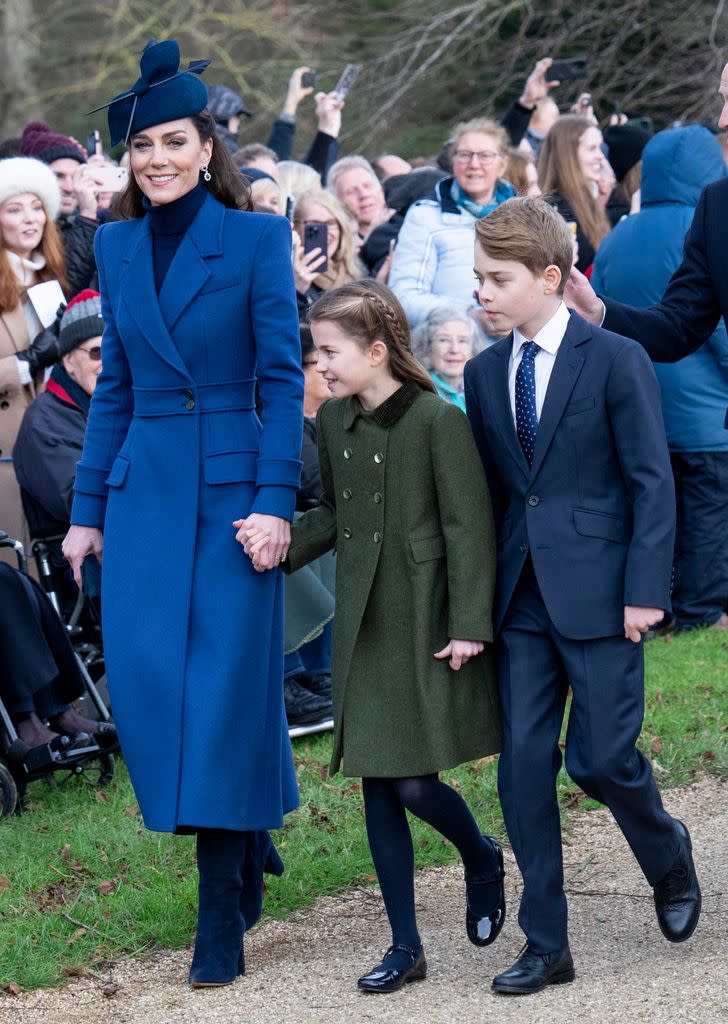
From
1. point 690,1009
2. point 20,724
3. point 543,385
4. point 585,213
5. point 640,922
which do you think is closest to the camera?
point 690,1009

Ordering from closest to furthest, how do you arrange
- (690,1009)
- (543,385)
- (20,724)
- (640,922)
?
(690,1009) → (543,385) → (640,922) → (20,724)

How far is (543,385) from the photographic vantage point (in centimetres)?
394

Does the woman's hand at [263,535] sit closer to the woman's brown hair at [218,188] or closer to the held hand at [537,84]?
the woman's brown hair at [218,188]

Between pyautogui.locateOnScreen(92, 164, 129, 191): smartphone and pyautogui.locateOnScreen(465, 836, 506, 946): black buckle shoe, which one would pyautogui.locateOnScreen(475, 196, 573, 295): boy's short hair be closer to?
pyautogui.locateOnScreen(465, 836, 506, 946): black buckle shoe

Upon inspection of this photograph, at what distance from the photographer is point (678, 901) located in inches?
157

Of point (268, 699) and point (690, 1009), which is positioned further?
point (268, 699)

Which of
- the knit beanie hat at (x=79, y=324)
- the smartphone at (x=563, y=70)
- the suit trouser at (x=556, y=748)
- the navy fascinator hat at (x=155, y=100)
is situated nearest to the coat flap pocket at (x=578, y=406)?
the suit trouser at (x=556, y=748)

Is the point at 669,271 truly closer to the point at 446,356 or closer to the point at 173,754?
the point at 446,356

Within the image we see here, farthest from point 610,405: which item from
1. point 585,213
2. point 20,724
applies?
point 585,213

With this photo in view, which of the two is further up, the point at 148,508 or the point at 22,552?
the point at 148,508

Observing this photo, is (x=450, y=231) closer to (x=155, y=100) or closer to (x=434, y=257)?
(x=434, y=257)

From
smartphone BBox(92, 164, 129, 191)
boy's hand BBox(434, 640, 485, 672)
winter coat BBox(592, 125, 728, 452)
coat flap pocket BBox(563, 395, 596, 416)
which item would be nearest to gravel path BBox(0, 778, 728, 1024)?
boy's hand BBox(434, 640, 485, 672)

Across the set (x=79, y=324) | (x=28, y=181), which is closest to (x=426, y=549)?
(x=79, y=324)

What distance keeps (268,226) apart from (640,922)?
6.86 feet
